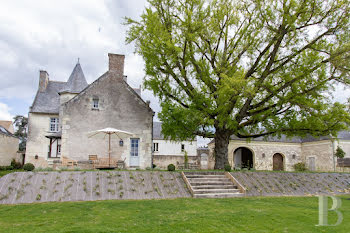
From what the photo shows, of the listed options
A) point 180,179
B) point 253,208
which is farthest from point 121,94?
point 253,208

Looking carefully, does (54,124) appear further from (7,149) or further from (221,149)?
(221,149)

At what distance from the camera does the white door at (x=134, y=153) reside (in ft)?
55.9

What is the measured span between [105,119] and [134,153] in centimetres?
280

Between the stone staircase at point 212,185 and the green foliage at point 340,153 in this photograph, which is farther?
the green foliage at point 340,153

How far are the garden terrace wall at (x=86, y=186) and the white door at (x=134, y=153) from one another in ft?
15.6

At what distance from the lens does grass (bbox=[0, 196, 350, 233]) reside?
5873 mm

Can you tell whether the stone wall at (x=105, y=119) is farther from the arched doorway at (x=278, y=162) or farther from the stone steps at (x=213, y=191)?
the arched doorway at (x=278, y=162)

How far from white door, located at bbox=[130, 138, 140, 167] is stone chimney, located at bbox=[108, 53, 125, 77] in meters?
4.46

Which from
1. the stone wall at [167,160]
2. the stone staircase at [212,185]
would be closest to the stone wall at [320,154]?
the stone wall at [167,160]

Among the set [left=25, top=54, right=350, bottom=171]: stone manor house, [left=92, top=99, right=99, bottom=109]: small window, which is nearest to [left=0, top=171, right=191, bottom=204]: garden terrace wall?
[left=25, top=54, right=350, bottom=171]: stone manor house

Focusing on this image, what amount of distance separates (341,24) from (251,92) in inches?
253

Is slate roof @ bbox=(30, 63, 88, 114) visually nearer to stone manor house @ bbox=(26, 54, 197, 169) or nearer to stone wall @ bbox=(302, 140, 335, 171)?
stone manor house @ bbox=(26, 54, 197, 169)

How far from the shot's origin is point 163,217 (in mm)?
6910

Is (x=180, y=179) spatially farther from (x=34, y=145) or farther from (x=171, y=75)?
(x=34, y=145)
